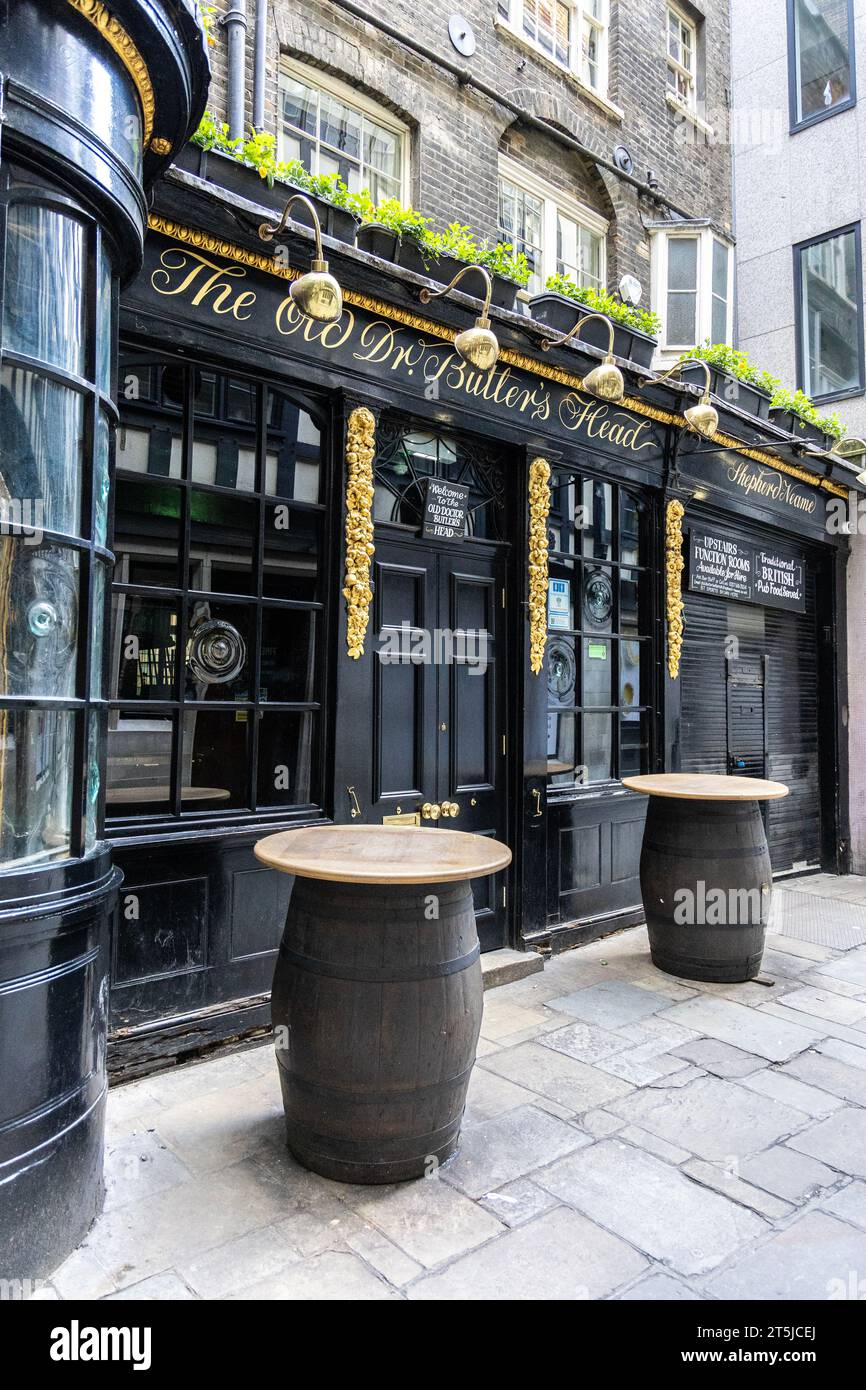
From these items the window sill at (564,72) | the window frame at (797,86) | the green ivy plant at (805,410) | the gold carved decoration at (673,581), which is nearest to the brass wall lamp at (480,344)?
the gold carved decoration at (673,581)

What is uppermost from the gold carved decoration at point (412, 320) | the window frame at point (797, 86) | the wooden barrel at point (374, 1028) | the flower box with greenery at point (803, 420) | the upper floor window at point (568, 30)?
the window frame at point (797, 86)

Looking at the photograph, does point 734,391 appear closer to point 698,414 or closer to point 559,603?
point 698,414

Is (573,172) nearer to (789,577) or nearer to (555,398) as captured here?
(555,398)

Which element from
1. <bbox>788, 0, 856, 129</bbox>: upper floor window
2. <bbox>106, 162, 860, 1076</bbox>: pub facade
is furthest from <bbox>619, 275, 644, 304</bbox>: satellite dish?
<bbox>788, 0, 856, 129</bbox>: upper floor window

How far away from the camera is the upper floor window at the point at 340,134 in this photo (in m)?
5.44

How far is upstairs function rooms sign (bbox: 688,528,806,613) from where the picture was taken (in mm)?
7012

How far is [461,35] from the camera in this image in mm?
6191

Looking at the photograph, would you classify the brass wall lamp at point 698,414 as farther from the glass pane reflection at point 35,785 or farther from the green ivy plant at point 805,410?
the glass pane reflection at point 35,785

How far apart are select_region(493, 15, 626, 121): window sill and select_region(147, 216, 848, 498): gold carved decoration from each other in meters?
3.07

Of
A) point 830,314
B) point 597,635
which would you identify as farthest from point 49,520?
point 830,314

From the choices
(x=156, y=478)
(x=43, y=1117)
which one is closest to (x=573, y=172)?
(x=156, y=478)

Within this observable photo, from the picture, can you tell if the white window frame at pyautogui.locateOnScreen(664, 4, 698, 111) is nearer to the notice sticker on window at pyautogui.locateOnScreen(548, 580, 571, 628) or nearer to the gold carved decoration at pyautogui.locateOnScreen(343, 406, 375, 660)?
the notice sticker on window at pyautogui.locateOnScreen(548, 580, 571, 628)

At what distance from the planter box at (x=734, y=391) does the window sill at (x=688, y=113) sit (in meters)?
3.16

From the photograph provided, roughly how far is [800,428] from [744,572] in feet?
5.44
